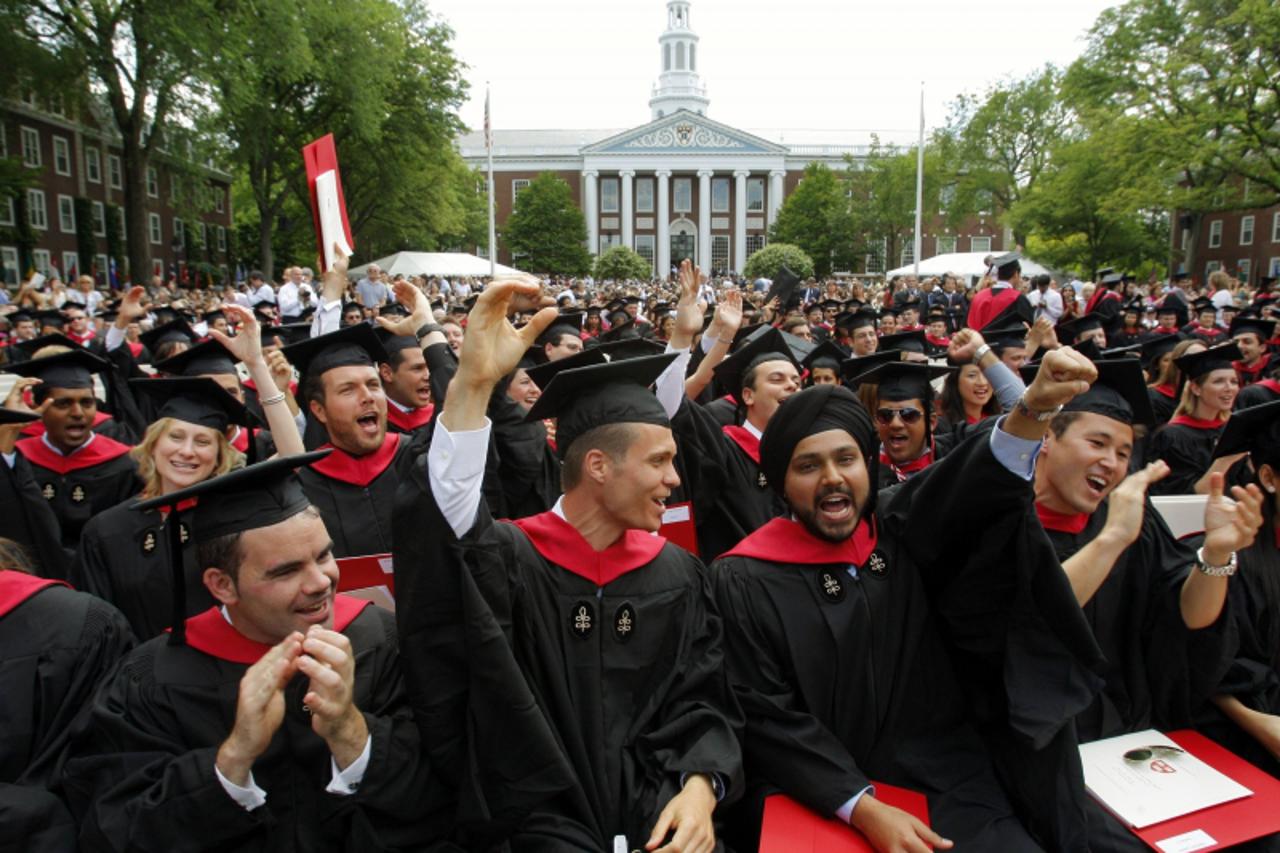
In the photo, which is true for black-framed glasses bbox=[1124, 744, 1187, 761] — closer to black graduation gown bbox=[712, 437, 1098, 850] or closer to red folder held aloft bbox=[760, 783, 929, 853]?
black graduation gown bbox=[712, 437, 1098, 850]

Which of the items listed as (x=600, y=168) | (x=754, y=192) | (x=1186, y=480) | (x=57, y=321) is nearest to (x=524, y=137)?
(x=600, y=168)

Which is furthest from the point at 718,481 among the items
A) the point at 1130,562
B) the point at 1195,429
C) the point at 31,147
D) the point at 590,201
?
Answer: the point at 590,201

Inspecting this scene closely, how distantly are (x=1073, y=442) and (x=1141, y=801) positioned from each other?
131 cm

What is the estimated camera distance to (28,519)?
14.4 feet

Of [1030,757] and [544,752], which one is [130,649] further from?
[1030,757]

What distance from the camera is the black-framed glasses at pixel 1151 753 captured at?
292 centimetres

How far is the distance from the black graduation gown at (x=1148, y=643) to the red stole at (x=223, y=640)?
2.78 metres

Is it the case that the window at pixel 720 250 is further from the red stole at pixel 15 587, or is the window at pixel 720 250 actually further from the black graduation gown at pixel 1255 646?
the red stole at pixel 15 587

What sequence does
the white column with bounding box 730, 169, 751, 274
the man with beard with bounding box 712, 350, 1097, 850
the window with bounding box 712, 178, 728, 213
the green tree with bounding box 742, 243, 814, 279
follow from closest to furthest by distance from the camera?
the man with beard with bounding box 712, 350, 1097, 850 < the green tree with bounding box 742, 243, 814, 279 < the white column with bounding box 730, 169, 751, 274 < the window with bounding box 712, 178, 728, 213

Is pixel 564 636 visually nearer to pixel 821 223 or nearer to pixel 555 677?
pixel 555 677

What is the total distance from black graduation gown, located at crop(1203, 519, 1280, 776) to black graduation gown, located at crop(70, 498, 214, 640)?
4.27 meters

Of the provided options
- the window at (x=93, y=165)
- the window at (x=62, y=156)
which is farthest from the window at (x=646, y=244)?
the window at (x=62, y=156)

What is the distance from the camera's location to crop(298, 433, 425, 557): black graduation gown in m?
4.06

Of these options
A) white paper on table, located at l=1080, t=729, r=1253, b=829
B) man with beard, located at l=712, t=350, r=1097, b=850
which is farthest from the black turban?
white paper on table, located at l=1080, t=729, r=1253, b=829
